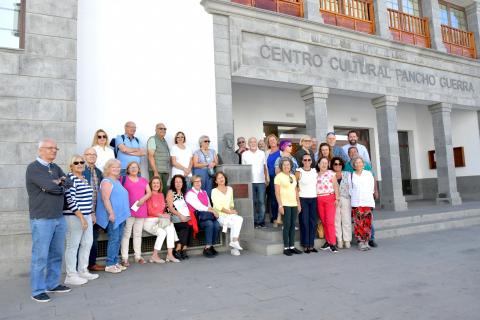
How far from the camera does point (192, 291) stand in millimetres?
4332

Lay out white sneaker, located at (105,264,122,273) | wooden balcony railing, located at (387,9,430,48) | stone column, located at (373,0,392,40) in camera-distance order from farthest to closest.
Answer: wooden balcony railing, located at (387,9,430,48) < stone column, located at (373,0,392,40) < white sneaker, located at (105,264,122,273)

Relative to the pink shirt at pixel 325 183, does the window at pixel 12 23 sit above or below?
above

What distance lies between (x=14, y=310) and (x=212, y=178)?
401 cm

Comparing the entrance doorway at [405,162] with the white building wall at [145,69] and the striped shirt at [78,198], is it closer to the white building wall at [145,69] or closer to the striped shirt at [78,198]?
the white building wall at [145,69]

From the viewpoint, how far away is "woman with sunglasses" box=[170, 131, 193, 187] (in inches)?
277

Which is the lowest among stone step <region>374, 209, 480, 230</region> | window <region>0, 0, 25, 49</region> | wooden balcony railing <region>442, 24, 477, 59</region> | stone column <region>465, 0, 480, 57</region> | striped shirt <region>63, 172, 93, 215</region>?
stone step <region>374, 209, 480, 230</region>

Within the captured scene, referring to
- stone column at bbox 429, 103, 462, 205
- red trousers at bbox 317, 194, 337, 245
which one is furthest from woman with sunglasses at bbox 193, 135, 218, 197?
stone column at bbox 429, 103, 462, 205

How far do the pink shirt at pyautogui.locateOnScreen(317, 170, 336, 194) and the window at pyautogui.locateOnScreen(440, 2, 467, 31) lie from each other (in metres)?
10.6

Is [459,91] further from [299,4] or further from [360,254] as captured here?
A: [360,254]

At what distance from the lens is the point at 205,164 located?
7125 millimetres

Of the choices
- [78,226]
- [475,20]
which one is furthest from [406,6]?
[78,226]

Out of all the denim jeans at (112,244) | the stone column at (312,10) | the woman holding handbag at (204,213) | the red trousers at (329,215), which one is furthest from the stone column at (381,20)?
the denim jeans at (112,244)

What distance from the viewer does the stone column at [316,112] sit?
9.70 m

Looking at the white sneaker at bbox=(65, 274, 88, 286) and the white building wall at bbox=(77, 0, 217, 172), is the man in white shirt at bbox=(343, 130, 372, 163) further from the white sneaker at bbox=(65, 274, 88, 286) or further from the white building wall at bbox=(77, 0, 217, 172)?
the white sneaker at bbox=(65, 274, 88, 286)
